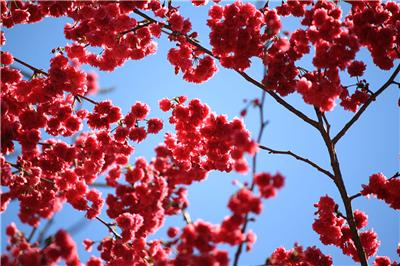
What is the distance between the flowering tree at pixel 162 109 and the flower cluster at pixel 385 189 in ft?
0.06

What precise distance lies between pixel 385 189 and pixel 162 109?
388cm

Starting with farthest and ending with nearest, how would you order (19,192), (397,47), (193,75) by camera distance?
(193,75), (397,47), (19,192)

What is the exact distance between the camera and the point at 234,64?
18.5 ft

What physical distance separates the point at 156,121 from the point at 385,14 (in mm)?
4105

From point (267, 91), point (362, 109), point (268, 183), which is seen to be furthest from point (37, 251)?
point (362, 109)

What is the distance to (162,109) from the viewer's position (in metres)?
6.77

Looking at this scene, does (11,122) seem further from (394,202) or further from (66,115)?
(394,202)

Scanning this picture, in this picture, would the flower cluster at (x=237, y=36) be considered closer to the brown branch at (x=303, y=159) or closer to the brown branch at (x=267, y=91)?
the brown branch at (x=267, y=91)

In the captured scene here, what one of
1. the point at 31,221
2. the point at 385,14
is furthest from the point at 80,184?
the point at 385,14

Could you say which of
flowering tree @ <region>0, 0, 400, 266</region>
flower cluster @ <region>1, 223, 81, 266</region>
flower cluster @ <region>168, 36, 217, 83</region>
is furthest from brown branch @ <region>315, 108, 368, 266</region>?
flower cluster @ <region>1, 223, 81, 266</region>

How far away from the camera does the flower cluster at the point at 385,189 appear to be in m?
5.61

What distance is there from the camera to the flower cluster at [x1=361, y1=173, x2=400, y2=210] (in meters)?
5.61

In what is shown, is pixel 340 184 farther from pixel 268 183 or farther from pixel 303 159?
pixel 268 183

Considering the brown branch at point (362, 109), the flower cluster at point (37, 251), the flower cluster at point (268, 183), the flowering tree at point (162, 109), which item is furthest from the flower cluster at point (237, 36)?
the flower cluster at point (37, 251)
